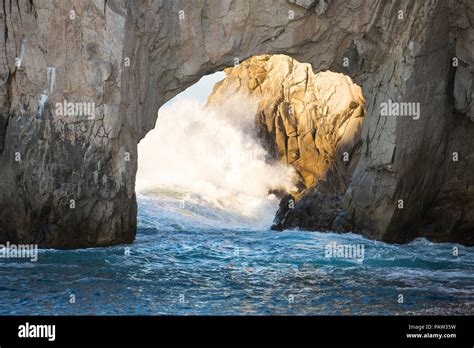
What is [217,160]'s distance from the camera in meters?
35.4

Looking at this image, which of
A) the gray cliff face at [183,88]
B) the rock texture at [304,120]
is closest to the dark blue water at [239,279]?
the gray cliff face at [183,88]

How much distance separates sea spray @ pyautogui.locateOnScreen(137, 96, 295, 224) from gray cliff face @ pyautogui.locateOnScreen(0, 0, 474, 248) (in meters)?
11.3

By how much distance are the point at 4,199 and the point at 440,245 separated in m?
10.9

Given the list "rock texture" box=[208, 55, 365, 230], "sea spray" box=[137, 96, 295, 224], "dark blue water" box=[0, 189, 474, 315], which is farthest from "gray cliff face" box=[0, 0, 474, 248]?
"sea spray" box=[137, 96, 295, 224]

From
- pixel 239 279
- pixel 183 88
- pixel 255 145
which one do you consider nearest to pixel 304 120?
pixel 255 145

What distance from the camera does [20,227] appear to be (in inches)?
624

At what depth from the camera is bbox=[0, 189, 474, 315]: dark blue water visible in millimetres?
10734

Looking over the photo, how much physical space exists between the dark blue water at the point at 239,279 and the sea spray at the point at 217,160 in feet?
41.0

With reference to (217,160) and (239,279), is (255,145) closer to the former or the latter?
(217,160)

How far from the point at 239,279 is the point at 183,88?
7.28 meters

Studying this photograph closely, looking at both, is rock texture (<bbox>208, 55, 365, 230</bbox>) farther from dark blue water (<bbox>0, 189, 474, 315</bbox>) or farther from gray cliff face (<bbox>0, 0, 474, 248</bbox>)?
dark blue water (<bbox>0, 189, 474, 315</bbox>)
